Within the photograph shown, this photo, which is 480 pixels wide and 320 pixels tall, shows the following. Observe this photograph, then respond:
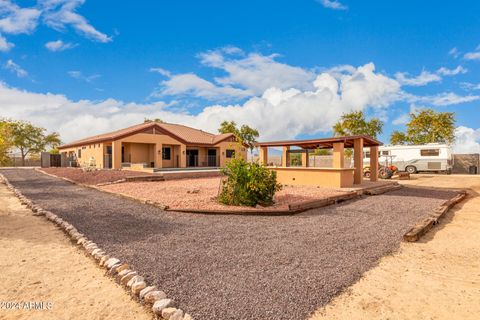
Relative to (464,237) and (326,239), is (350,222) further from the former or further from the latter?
(464,237)

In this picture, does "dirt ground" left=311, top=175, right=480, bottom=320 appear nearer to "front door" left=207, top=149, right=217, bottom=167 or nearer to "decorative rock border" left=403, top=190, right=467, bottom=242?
"decorative rock border" left=403, top=190, right=467, bottom=242

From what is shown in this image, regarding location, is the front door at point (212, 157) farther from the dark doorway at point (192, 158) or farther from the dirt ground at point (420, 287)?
the dirt ground at point (420, 287)

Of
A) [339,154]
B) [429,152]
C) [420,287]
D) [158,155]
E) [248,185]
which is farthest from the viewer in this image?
[158,155]

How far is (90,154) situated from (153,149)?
831cm

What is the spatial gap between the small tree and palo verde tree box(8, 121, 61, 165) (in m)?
53.8

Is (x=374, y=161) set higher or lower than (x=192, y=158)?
lower

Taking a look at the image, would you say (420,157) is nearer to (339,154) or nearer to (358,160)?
(358,160)

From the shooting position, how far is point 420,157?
26219 mm

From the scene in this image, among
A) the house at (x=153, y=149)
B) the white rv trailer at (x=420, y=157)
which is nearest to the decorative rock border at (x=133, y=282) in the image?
the house at (x=153, y=149)

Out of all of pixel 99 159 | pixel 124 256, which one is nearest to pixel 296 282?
pixel 124 256

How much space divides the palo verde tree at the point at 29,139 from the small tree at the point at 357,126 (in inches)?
2119

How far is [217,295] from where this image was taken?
3.58 m

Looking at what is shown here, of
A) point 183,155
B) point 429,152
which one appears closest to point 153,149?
point 183,155

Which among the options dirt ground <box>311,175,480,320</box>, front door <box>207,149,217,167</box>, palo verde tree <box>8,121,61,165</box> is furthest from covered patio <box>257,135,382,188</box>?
palo verde tree <box>8,121,61,165</box>
